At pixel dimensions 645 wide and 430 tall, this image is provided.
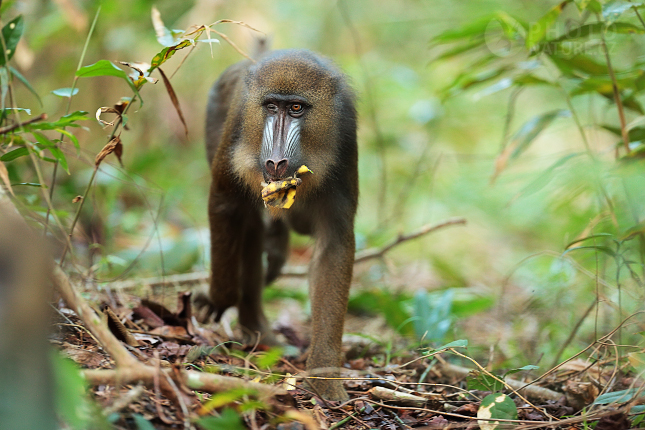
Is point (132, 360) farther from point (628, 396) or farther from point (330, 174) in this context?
point (628, 396)

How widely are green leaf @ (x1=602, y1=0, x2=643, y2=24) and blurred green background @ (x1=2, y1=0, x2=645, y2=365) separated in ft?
1.35

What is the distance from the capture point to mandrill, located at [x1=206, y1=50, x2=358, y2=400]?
353cm

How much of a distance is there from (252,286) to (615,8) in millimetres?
3507

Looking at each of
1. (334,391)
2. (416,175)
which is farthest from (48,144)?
(416,175)

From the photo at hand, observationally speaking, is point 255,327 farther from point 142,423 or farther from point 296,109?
point 142,423

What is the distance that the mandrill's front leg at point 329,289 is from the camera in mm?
3674

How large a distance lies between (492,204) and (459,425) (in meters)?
7.88

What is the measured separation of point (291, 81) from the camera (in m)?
3.64

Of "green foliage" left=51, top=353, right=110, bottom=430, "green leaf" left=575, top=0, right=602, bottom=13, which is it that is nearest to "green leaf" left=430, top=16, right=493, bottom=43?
"green leaf" left=575, top=0, right=602, bottom=13

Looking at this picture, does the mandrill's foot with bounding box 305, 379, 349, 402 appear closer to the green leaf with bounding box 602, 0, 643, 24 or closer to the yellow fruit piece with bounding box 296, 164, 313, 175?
the yellow fruit piece with bounding box 296, 164, 313, 175

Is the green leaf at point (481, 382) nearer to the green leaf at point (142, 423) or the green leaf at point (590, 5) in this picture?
the green leaf at point (142, 423)

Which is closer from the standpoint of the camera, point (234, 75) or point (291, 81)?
point (291, 81)

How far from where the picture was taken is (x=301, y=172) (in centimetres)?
349

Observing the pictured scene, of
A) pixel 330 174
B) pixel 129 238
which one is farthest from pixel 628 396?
pixel 129 238
